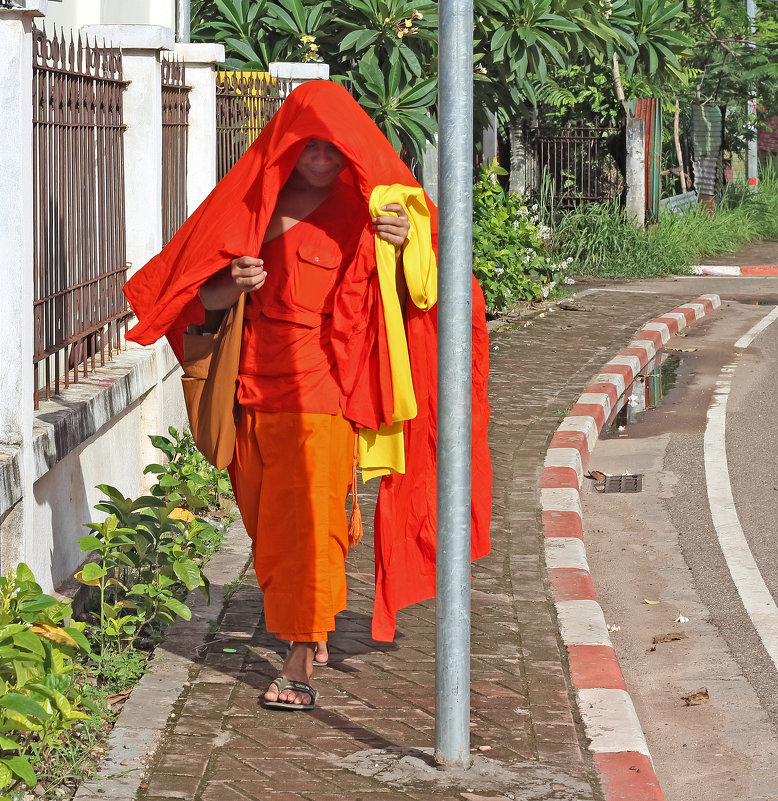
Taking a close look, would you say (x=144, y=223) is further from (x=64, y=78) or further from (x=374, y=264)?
(x=374, y=264)

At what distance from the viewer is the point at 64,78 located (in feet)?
17.8

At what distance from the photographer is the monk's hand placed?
13.6ft

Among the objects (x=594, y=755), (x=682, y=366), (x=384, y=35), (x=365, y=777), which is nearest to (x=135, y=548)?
(x=365, y=777)

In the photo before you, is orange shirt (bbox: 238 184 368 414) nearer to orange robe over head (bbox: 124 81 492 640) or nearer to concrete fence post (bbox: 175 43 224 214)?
orange robe over head (bbox: 124 81 492 640)

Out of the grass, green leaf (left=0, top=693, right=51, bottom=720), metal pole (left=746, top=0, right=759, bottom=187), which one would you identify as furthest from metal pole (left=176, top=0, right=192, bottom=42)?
metal pole (left=746, top=0, right=759, bottom=187)

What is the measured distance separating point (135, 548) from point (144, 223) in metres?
2.52

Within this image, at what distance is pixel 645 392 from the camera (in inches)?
426

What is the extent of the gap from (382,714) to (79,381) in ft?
7.46

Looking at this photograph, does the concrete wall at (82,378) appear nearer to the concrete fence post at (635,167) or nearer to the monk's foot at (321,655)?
the monk's foot at (321,655)

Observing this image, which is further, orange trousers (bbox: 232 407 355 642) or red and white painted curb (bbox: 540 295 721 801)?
orange trousers (bbox: 232 407 355 642)

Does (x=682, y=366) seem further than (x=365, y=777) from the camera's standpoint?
Yes

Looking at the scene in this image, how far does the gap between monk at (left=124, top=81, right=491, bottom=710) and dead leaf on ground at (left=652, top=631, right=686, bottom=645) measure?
1.47 m

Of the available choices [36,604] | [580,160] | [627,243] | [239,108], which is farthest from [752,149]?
[36,604]

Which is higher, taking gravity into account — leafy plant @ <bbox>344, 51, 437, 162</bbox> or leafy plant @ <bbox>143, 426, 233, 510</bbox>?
leafy plant @ <bbox>344, 51, 437, 162</bbox>
